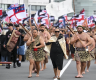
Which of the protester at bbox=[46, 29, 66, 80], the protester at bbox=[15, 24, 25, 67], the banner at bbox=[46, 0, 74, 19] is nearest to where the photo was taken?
the protester at bbox=[46, 29, 66, 80]

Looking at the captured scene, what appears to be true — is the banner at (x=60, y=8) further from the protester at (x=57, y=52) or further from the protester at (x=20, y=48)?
the protester at (x=57, y=52)

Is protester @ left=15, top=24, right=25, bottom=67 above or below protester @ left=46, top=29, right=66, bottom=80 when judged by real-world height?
below

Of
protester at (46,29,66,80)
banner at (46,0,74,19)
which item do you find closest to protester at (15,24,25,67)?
protester at (46,29,66,80)

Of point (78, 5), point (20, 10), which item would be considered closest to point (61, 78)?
point (20, 10)

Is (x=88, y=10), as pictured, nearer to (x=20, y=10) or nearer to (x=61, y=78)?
(x=20, y=10)

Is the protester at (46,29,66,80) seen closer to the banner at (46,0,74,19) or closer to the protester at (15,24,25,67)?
the protester at (15,24,25,67)

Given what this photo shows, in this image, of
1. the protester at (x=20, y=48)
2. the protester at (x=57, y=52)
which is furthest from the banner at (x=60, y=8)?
the protester at (x=57, y=52)

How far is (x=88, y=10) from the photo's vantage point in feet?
333

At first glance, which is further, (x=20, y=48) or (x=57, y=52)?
(x=20, y=48)

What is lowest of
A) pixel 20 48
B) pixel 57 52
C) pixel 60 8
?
pixel 20 48

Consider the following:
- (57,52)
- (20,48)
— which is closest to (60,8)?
(20,48)

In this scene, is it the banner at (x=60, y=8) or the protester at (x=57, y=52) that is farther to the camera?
the banner at (x=60, y=8)

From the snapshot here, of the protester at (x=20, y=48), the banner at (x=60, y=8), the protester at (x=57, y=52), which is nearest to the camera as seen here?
the protester at (x=57, y=52)

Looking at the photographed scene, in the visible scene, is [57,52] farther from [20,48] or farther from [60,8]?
[60,8]
